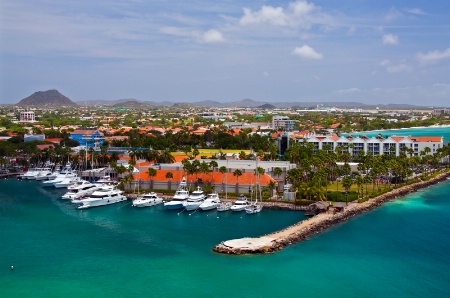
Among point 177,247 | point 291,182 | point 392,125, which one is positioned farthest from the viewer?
point 392,125

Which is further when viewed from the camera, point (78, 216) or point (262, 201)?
point (262, 201)

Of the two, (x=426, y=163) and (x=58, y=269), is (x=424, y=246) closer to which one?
(x=58, y=269)

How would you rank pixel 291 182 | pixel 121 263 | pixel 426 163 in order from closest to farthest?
pixel 121 263
pixel 291 182
pixel 426 163

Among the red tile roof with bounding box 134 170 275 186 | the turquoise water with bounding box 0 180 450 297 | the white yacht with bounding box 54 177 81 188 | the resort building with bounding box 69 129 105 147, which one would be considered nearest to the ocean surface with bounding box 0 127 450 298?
the turquoise water with bounding box 0 180 450 297

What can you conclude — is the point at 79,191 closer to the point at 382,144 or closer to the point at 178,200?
the point at 178,200

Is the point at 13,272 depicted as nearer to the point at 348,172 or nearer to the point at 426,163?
the point at 348,172

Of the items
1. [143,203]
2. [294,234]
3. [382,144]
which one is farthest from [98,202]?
[382,144]

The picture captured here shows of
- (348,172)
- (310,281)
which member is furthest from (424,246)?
(348,172)
